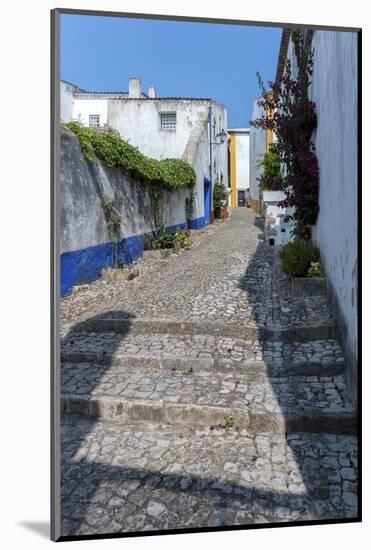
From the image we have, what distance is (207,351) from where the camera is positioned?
3611mm

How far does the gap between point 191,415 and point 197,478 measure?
494 millimetres

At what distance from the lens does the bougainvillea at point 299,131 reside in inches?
212

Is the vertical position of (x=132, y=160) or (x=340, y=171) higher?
(x=132, y=160)

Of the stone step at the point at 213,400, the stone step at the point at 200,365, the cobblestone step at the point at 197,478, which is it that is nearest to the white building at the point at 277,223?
the stone step at the point at 200,365

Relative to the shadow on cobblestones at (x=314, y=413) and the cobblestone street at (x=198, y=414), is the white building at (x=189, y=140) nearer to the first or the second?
the cobblestone street at (x=198, y=414)

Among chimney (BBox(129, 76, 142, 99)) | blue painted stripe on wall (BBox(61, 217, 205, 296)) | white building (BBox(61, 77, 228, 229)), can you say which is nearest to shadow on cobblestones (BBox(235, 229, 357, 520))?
blue painted stripe on wall (BBox(61, 217, 205, 296))

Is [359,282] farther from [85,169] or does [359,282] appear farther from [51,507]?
[85,169]

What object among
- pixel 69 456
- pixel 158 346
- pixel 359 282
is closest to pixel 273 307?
pixel 158 346

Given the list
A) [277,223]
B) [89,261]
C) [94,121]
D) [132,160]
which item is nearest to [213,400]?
[89,261]

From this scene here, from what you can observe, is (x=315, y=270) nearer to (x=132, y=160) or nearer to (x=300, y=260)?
(x=300, y=260)

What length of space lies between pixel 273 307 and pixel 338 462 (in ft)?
6.42

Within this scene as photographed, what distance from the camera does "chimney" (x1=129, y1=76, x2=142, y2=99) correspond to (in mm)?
2725

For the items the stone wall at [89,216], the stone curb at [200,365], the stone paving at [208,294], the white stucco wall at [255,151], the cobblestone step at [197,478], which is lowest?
the cobblestone step at [197,478]

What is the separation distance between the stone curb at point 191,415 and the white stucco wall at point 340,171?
316 millimetres
